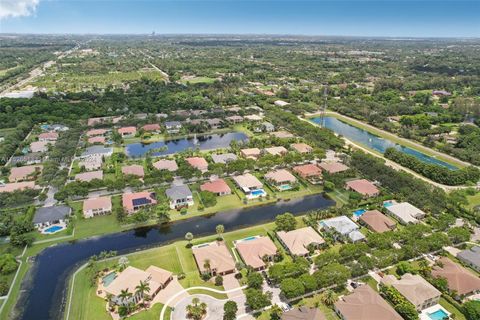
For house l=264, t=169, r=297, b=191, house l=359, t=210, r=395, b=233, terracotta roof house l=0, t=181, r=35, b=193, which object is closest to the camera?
house l=359, t=210, r=395, b=233

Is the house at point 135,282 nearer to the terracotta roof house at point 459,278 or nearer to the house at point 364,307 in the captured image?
the house at point 364,307

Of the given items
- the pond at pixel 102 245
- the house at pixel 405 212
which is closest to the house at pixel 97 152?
the pond at pixel 102 245

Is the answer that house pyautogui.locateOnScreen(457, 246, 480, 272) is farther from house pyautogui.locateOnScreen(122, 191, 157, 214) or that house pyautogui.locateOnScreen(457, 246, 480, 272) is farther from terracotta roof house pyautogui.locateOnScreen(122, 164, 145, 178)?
terracotta roof house pyautogui.locateOnScreen(122, 164, 145, 178)

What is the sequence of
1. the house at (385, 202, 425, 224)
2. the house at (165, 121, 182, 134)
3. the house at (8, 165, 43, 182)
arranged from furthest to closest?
the house at (165, 121, 182, 134), the house at (8, 165, 43, 182), the house at (385, 202, 425, 224)

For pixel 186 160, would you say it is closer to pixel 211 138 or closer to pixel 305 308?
pixel 211 138

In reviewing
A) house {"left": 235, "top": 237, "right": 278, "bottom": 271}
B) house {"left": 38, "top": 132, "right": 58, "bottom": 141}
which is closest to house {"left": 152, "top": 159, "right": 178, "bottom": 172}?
house {"left": 235, "top": 237, "right": 278, "bottom": 271}

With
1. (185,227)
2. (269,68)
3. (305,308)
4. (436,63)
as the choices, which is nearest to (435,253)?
(305,308)
